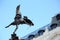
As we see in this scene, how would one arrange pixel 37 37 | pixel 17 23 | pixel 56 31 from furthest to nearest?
pixel 37 37
pixel 56 31
pixel 17 23

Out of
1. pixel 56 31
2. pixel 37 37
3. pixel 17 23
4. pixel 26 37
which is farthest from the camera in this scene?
pixel 26 37

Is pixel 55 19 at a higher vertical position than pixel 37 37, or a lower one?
higher

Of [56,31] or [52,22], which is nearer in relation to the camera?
[56,31]

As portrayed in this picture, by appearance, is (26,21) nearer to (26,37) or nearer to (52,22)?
(52,22)

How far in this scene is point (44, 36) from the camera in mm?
47656

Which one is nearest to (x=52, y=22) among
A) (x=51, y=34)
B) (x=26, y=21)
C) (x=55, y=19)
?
(x=55, y=19)

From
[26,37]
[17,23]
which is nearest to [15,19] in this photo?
[17,23]

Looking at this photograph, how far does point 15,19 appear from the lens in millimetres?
12602

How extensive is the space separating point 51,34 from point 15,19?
3376 cm

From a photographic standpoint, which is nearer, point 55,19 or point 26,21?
point 26,21

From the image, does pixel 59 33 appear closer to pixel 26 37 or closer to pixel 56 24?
pixel 56 24

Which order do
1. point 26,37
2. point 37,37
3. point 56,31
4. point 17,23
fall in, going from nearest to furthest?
point 17,23, point 56,31, point 37,37, point 26,37

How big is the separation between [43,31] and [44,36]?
2222 mm

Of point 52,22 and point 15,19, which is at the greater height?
point 52,22
